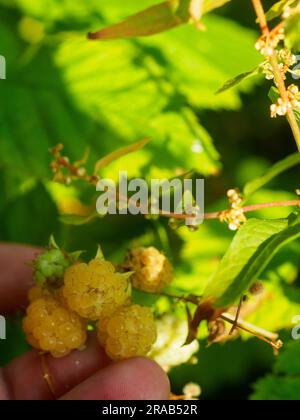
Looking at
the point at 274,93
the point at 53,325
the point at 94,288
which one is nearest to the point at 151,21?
the point at 274,93

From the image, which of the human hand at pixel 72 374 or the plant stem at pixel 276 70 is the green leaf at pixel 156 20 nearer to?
the plant stem at pixel 276 70

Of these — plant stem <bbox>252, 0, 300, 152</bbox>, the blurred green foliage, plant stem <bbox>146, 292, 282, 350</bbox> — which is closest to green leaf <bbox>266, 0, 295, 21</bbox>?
plant stem <bbox>252, 0, 300, 152</bbox>

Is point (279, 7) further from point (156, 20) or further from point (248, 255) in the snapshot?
point (248, 255)

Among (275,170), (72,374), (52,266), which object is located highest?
(275,170)

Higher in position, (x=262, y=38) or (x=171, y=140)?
(x=262, y=38)

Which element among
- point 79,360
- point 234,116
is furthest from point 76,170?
point 234,116
